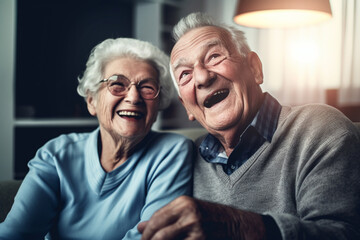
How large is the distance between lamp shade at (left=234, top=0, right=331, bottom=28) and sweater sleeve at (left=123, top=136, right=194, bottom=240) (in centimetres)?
82

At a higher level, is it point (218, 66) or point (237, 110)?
point (218, 66)

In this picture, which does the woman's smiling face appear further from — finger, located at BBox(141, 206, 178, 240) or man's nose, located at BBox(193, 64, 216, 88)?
finger, located at BBox(141, 206, 178, 240)

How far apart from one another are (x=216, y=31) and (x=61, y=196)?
68cm

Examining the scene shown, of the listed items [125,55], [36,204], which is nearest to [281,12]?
[125,55]

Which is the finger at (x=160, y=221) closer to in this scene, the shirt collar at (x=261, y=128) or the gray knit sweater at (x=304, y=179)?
the gray knit sweater at (x=304, y=179)

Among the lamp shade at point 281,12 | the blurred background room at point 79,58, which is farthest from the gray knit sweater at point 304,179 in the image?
the blurred background room at point 79,58

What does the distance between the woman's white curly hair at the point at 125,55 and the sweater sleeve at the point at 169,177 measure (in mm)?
193

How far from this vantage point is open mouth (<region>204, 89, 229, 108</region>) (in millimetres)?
1032

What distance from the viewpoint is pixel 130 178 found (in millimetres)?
1163

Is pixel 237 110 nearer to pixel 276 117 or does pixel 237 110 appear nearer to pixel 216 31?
pixel 276 117

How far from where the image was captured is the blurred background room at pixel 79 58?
2.52 m

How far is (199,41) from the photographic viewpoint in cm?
106

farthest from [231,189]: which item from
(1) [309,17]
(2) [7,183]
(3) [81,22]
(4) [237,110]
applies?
(3) [81,22]

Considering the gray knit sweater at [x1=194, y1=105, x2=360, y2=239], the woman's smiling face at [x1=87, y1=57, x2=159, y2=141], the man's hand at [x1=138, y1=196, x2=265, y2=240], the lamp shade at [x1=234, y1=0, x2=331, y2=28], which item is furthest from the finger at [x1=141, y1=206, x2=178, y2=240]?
the lamp shade at [x1=234, y1=0, x2=331, y2=28]
